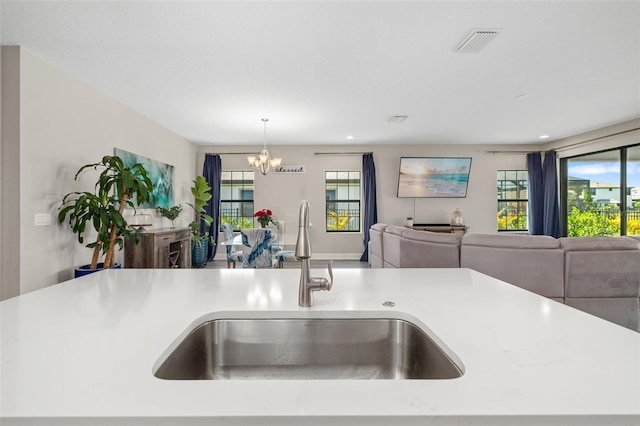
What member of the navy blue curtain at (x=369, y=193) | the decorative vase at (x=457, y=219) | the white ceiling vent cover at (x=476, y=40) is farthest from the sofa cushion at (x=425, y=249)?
the decorative vase at (x=457, y=219)

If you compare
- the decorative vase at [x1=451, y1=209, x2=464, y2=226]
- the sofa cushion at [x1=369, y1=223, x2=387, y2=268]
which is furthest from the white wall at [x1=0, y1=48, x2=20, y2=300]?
the decorative vase at [x1=451, y1=209, x2=464, y2=226]

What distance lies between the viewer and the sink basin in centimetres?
95

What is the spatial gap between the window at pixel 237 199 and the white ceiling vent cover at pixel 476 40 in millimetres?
5302

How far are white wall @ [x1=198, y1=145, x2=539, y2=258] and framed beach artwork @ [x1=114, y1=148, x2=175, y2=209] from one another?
62.3 inches

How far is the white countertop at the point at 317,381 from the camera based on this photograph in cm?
47

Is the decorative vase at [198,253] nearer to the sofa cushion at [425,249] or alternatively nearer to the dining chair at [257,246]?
the dining chair at [257,246]

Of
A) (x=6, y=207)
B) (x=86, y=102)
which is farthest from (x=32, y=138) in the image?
(x=86, y=102)

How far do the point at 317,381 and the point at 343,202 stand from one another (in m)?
6.84

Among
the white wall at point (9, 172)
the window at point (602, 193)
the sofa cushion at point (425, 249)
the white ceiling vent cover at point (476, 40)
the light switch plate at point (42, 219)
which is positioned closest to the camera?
the white ceiling vent cover at point (476, 40)

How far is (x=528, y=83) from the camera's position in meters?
3.65

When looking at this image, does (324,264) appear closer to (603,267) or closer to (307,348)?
(603,267)

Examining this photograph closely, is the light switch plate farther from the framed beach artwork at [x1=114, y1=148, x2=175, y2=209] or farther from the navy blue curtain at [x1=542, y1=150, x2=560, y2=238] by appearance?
the navy blue curtain at [x1=542, y1=150, x2=560, y2=238]

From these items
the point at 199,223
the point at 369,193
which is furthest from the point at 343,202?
the point at 199,223

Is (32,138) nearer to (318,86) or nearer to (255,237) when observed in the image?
(255,237)
